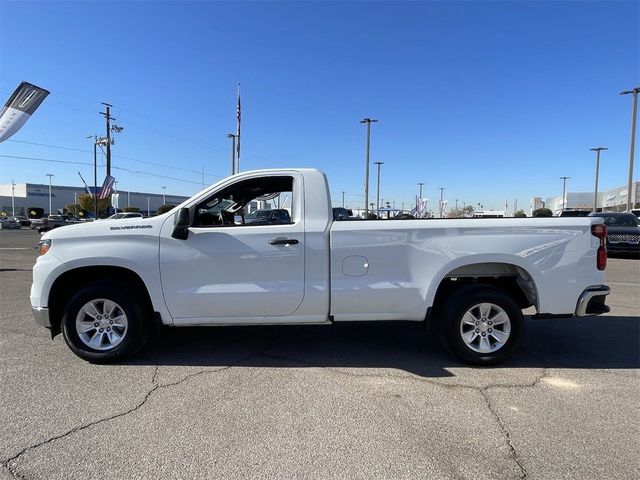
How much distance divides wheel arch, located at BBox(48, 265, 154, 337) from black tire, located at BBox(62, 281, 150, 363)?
8 cm

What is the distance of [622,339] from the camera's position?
5621mm

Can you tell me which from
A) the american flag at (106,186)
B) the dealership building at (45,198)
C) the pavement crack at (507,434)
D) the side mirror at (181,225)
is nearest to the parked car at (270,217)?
the side mirror at (181,225)

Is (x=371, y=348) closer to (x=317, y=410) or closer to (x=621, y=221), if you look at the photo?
(x=317, y=410)

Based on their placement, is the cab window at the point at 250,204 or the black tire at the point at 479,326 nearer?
the black tire at the point at 479,326

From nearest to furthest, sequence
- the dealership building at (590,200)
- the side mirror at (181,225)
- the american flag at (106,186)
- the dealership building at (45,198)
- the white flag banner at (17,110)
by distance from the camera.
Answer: the side mirror at (181,225)
the white flag banner at (17,110)
the american flag at (106,186)
the dealership building at (590,200)
the dealership building at (45,198)

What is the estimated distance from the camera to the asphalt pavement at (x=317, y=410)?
112 inches

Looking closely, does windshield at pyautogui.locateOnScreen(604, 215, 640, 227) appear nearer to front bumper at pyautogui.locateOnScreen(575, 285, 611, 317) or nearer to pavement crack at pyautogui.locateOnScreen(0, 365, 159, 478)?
front bumper at pyautogui.locateOnScreen(575, 285, 611, 317)

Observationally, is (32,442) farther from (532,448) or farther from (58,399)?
(532,448)

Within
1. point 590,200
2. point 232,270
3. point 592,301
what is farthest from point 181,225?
point 590,200

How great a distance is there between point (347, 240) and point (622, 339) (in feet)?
13.0

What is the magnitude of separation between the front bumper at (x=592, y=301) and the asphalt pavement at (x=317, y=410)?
0.61 meters

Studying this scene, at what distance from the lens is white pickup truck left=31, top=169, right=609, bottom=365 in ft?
14.6

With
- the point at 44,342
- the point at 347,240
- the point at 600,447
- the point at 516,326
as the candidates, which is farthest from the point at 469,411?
the point at 44,342

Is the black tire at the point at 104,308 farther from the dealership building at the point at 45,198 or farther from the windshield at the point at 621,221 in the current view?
the dealership building at the point at 45,198
